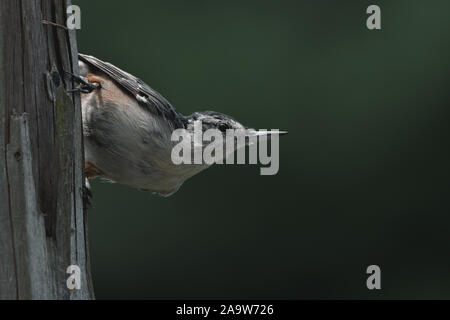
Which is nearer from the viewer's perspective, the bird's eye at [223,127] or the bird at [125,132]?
the bird at [125,132]

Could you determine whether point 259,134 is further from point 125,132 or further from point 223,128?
point 125,132

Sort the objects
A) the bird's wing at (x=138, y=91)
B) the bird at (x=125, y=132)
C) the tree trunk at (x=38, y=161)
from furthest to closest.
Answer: the bird's wing at (x=138, y=91), the bird at (x=125, y=132), the tree trunk at (x=38, y=161)

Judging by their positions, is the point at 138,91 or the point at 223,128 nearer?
the point at 138,91

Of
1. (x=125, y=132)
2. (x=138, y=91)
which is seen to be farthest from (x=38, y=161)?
(x=138, y=91)

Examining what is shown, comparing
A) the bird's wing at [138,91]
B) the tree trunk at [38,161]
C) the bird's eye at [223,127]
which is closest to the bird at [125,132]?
the bird's wing at [138,91]

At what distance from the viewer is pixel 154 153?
433 centimetres

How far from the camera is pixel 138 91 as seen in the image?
448 centimetres

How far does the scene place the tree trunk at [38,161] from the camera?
3172 mm

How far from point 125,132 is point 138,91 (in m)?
0.31

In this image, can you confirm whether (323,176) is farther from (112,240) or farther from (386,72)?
(112,240)

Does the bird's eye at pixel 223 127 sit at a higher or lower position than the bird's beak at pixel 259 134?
higher

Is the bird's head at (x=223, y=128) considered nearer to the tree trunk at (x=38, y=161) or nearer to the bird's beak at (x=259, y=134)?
the bird's beak at (x=259, y=134)
